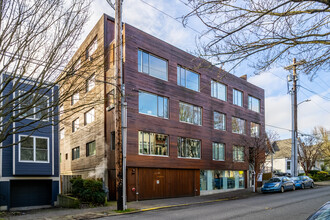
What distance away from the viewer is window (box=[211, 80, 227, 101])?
29.3 m

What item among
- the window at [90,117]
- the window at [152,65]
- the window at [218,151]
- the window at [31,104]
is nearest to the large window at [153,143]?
the window at [152,65]

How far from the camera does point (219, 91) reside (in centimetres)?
3016

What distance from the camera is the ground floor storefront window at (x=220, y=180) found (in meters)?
26.9

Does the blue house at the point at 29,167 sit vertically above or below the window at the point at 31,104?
below

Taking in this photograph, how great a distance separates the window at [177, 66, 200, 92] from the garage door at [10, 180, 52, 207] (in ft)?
42.2

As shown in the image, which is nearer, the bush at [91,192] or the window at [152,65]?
the bush at [91,192]

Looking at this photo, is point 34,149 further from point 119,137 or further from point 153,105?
point 153,105

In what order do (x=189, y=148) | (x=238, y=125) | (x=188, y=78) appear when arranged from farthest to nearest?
(x=238, y=125), (x=188, y=78), (x=189, y=148)

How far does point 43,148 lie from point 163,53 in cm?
1130

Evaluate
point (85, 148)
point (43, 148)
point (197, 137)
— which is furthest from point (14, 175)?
point (197, 137)

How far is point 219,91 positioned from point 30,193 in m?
18.9

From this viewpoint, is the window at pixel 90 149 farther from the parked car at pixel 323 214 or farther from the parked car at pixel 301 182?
the parked car at pixel 323 214

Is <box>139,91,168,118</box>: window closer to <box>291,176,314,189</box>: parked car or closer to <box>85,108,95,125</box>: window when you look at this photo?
<box>85,108,95,125</box>: window

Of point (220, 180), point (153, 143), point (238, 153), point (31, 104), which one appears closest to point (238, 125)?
point (238, 153)
